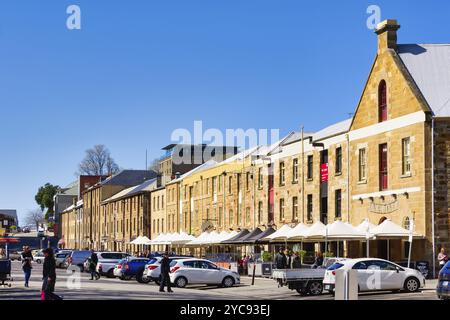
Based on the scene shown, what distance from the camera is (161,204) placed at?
97375 millimetres

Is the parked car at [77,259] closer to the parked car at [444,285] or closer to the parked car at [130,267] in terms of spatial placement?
the parked car at [130,267]

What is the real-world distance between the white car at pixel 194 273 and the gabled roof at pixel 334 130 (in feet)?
52.5

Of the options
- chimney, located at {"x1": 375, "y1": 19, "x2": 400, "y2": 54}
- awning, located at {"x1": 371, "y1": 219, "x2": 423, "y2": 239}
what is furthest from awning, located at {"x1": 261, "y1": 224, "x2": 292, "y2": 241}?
chimney, located at {"x1": 375, "y1": 19, "x2": 400, "y2": 54}

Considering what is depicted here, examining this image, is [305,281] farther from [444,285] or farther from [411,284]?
[444,285]

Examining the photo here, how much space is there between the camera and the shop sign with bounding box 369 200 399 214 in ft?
150

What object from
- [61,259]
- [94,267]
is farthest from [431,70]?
[61,259]

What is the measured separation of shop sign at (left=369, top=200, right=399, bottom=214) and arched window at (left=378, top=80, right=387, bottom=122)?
16.3ft

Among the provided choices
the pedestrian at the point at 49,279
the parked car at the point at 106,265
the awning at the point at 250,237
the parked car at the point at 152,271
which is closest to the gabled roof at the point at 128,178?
the awning at the point at 250,237

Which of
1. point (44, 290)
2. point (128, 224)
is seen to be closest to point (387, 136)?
point (44, 290)

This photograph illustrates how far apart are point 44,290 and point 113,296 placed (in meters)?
6.29

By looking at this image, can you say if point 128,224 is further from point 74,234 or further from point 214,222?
point 74,234

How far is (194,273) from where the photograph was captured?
131 ft

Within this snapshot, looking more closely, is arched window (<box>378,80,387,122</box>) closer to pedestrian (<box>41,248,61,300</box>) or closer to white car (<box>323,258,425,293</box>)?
white car (<box>323,258,425,293</box>)

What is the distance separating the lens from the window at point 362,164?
49781mm
